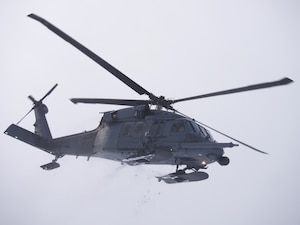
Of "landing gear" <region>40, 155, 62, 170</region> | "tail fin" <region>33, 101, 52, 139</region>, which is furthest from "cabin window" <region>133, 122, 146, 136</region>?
"tail fin" <region>33, 101, 52, 139</region>

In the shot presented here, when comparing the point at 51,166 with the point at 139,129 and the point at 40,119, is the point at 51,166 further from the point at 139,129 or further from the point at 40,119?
the point at 139,129

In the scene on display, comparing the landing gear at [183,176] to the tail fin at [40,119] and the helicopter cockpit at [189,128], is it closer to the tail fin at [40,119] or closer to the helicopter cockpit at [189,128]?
the helicopter cockpit at [189,128]

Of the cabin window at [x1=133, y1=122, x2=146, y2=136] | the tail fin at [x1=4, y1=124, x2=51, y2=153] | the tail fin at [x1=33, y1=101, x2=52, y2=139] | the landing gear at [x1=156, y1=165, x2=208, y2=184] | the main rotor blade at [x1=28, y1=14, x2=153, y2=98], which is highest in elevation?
the main rotor blade at [x1=28, y1=14, x2=153, y2=98]

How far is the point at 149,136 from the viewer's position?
16.4 metres

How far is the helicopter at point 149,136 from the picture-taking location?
14992 mm

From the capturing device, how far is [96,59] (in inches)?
604

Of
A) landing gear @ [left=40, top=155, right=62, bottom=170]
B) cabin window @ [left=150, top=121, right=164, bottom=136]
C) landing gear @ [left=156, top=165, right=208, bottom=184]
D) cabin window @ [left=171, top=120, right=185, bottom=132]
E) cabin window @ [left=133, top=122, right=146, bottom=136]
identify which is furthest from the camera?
landing gear @ [left=40, top=155, right=62, bottom=170]

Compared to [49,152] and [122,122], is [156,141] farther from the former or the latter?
[49,152]

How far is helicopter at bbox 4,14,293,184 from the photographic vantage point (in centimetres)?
1499

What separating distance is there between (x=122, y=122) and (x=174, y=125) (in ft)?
10.5

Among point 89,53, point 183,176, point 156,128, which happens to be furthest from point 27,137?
point 183,176

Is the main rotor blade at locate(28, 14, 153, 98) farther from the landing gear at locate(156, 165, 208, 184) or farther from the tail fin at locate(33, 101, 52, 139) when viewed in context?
the tail fin at locate(33, 101, 52, 139)

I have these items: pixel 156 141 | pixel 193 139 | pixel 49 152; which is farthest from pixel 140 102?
pixel 49 152

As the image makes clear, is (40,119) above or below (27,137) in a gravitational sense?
above
